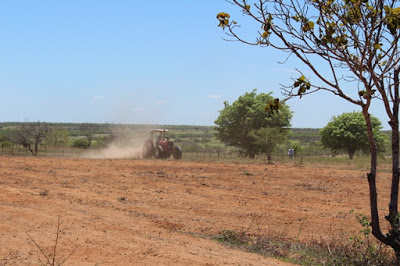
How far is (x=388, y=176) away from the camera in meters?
22.4

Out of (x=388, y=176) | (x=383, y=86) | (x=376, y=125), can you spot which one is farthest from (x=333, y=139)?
(x=383, y=86)

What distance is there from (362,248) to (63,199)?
25.1 ft

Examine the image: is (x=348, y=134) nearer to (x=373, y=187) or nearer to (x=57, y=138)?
(x=57, y=138)

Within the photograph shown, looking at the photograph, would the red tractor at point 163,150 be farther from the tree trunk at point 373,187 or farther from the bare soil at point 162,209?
the tree trunk at point 373,187

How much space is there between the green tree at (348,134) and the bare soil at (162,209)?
1036 inches

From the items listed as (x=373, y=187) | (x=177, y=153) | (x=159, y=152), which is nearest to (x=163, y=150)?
(x=159, y=152)

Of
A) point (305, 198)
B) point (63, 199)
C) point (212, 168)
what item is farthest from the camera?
point (212, 168)

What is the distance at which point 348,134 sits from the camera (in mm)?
47688

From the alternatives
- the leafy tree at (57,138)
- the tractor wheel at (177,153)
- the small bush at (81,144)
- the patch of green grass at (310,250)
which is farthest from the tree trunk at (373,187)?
the small bush at (81,144)

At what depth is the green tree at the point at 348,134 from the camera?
47938 mm

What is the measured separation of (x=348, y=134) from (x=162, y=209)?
37.8 metres

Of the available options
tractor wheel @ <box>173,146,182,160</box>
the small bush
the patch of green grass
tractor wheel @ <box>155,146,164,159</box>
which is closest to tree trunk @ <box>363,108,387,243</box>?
the patch of green grass

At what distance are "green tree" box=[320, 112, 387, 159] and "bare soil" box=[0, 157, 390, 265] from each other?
2630cm

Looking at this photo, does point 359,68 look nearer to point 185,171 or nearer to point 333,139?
point 185,171
